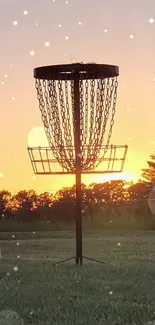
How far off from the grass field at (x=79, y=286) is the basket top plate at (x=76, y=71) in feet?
11.1

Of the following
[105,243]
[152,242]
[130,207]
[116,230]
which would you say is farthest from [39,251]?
[130,207]

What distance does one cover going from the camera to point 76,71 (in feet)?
33.9

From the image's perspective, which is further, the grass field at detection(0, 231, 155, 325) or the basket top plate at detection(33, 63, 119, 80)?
the basket top plate at detection(33, 63, 119, 80)

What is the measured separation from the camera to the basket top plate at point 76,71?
10164mm

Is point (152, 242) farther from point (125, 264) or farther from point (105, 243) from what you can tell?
point (125, 264)

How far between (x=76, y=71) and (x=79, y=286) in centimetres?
414

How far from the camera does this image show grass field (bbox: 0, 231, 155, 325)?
5969mm

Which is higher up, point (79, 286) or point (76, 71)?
point (76, 71)

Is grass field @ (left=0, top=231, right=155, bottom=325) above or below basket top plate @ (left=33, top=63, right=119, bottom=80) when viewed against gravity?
below

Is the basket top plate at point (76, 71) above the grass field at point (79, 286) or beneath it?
above

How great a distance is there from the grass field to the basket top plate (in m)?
3.39

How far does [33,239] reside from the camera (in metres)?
17.4

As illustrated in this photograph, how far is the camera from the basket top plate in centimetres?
1016

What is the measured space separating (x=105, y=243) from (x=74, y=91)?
6.01 metres
